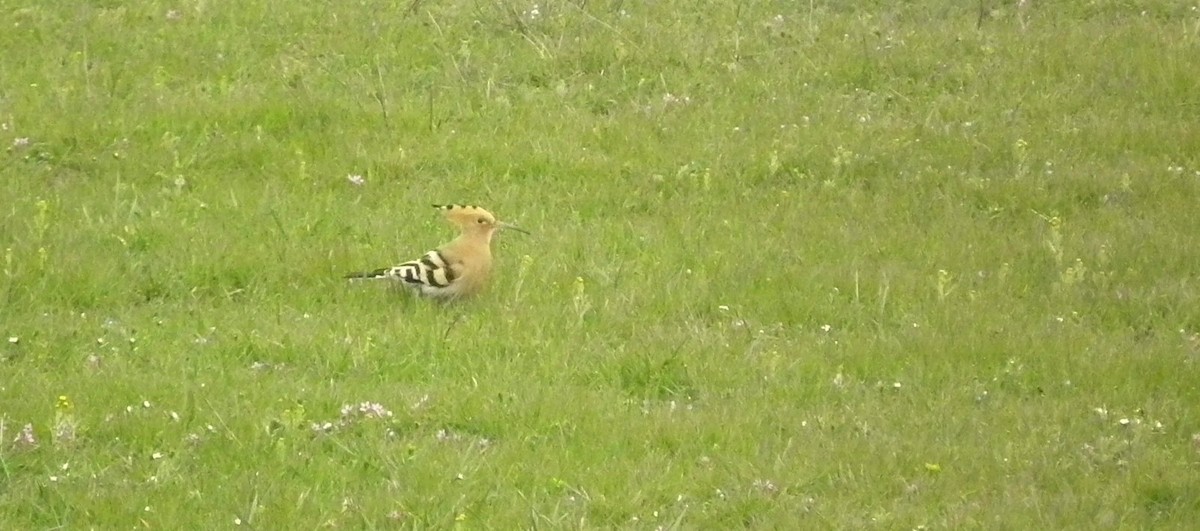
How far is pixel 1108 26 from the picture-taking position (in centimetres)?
1368

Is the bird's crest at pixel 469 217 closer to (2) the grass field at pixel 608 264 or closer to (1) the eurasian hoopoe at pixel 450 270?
(1) the eurasian hoopoe at pixel 450 270

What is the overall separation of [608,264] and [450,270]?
1.05m

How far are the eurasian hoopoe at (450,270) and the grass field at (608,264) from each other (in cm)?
12

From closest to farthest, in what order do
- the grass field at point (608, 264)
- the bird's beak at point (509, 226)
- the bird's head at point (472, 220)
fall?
the grass field at point (608, 264) < the bird's head at point (472, 220) < the bird's beak at point (509, 226)

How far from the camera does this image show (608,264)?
365 inches

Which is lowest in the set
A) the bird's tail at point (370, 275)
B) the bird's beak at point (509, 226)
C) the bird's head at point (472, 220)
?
the bird's tail at point (370, 275)

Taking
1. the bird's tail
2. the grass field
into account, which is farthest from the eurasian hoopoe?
the grass field

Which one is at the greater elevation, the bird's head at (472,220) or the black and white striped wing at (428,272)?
the bird's head at (472,220)

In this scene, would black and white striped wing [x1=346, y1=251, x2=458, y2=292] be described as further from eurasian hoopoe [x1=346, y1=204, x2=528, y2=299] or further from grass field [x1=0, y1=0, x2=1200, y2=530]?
grass field [x1=0, y1=0, x2=1200, y2=530]

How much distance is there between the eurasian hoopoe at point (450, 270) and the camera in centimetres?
854

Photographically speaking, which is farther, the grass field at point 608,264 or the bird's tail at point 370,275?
the bird's tail at point 370,275

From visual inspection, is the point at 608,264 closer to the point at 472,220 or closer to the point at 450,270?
the point at 472,220

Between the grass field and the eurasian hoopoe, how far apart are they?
0.39 ft

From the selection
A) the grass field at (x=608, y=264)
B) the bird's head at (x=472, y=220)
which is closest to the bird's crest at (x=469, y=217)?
the bird's head at (x=472, y=220)
